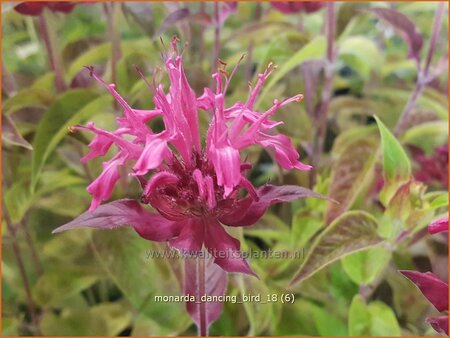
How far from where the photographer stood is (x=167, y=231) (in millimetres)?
331

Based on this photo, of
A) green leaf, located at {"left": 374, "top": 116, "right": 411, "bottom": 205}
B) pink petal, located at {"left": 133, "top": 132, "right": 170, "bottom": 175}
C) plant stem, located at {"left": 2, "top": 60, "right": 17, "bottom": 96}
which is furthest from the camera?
plant stem, located at {"left": 2, "top": 60, "right": 17, "bottom": 96}

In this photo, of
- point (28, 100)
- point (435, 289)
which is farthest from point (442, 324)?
point (28, 100)

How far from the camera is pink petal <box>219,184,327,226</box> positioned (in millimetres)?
327

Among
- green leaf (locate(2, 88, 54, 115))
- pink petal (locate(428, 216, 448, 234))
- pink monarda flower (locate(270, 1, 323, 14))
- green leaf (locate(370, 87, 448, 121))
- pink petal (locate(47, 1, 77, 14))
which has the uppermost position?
pink petal (locate(47, 1, 77, 14))

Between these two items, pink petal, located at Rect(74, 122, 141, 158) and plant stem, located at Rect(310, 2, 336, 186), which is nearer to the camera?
pink petal, located at Rect(74, 122, 141, 158)

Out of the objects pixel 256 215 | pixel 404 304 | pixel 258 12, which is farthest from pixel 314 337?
pixel 258 12

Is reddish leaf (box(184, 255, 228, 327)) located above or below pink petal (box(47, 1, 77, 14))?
below

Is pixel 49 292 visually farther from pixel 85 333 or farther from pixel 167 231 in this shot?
pixel 167 231

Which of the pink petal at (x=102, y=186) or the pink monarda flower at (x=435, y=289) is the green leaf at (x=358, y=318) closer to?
the pink monarda flower at (x=435, y=289)

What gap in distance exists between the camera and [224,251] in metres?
0.33

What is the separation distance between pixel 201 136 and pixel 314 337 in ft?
0.71

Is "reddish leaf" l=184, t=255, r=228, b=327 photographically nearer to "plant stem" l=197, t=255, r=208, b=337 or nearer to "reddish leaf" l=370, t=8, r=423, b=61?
"plant stem" l=197, t=255, r=208, b=337

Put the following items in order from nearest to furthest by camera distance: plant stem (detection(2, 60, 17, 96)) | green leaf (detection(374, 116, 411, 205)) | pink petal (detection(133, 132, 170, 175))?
1. pink petal (detection(133, 132, 170, 175))
2. green leaf (detection(374, 116, 411, 205))
3. plant stem (detection(2, 60, 17, 96))

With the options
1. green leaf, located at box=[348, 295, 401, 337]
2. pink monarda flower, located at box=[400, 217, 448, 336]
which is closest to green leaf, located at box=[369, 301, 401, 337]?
green leaf, located at box=[348, 295, 401, 337]
